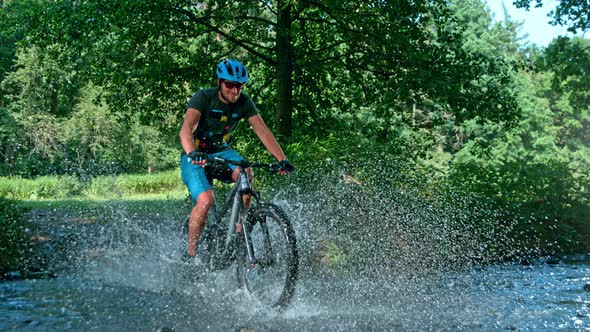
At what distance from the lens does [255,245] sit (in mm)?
6879

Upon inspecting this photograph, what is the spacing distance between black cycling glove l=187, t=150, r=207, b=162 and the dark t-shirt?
2.12 feet

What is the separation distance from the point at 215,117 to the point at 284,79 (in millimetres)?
9676

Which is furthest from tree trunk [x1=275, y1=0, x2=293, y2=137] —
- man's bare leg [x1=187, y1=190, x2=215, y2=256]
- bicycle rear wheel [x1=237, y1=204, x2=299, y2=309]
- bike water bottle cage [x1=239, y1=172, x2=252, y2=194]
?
bicycle rear wheel [x1=237, y1=204, x2=299, y2=309]

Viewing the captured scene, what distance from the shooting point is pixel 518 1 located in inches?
818

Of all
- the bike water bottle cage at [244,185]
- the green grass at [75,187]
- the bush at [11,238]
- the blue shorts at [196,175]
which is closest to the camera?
→ the bike water bottle cage at [244,185]

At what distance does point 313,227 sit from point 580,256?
17.7 feet

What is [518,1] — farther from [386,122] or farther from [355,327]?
[355,327]

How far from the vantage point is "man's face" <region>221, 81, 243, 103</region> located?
708 centimetres

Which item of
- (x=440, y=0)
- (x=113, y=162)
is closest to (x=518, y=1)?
(x=440, y=0)

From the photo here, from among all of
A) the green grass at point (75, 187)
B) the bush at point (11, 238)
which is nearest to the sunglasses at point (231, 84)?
the bush at point (11, 238)

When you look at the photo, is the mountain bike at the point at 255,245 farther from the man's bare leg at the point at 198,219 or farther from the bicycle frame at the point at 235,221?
the man's bare leg at the point at 198,219

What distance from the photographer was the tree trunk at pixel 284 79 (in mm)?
16469

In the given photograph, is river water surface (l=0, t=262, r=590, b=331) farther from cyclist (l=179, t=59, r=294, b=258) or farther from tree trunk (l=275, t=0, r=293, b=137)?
tree trunk (l=275, t=0, r=293, b=137)

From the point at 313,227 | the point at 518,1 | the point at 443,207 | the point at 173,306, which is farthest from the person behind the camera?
the point at 518,1
